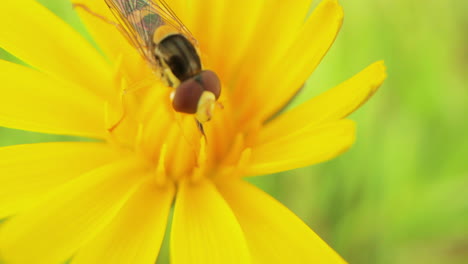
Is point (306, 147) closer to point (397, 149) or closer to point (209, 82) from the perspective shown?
point (209, 82)

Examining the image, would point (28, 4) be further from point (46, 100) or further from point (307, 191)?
point (307, 191)

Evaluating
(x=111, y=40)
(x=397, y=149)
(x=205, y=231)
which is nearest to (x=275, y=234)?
(x=205, y=231)

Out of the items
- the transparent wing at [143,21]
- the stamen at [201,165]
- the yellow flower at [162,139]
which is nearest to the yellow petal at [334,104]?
the yellow flower at [162,139]

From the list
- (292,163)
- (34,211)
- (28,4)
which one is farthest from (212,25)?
(34,211)

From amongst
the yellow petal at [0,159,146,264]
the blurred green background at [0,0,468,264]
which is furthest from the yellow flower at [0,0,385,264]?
the blurred green background at [0,0,468,264]

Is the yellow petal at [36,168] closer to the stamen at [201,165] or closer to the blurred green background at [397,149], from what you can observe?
the stamen at [201,165]

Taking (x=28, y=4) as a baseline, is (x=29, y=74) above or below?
below

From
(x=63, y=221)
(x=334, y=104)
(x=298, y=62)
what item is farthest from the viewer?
(x=298, y=62)
